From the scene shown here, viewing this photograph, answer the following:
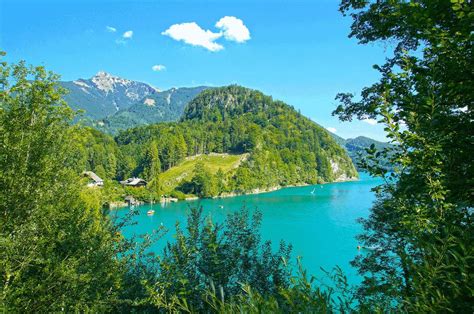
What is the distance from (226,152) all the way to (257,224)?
15294 centimetres

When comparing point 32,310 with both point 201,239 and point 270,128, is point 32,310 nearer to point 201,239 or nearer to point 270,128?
point 201,239

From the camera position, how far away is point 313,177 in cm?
15875

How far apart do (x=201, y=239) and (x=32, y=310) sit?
2.88 metres

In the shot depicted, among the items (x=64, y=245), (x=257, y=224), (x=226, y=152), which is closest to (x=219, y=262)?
(x=257, y=224)

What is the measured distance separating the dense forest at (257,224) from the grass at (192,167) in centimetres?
10115

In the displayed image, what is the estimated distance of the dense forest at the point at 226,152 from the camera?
388 feet

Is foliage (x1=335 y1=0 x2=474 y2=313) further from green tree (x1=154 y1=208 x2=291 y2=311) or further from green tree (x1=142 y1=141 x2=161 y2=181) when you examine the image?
green tree (x1=142 y1=141 x2=161 y2=181)

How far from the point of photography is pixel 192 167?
12538cm

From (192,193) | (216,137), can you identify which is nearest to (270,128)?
(216,137)

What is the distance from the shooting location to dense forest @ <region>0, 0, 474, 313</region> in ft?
8.24

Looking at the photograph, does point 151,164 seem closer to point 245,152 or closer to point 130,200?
point 130,200

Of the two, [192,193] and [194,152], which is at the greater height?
[194,152]

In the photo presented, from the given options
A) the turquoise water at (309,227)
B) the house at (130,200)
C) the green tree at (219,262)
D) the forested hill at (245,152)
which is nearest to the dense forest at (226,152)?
the forested hill at (245,152)

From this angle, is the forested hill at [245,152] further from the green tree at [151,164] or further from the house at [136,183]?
the house at [136,183]
